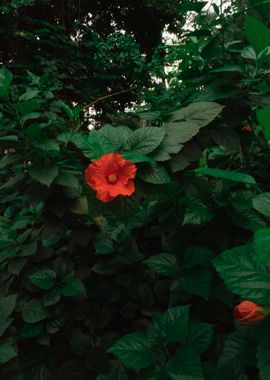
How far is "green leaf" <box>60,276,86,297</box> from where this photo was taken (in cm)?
93

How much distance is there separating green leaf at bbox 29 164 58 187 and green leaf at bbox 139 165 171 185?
8.6 inches

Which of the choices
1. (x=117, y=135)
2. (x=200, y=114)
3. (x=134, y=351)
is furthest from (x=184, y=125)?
(x=134, y=351)

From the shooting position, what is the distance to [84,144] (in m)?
0.86

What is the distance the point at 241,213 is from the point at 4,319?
647mm

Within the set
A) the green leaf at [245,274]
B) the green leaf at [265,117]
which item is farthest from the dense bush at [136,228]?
the green leaf at [265,117]

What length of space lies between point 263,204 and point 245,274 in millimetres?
115

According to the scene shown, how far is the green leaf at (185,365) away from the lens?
0.61m

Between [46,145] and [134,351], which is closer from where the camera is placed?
[134,351]

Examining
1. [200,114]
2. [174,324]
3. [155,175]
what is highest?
[200,114]

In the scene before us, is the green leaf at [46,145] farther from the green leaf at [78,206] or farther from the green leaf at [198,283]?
the green leaf at [198,283]

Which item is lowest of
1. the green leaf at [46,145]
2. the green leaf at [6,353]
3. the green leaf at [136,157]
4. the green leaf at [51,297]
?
the green leaf at [51,297]

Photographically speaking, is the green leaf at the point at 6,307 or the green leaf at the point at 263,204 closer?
the green leaf at the point at 263,204

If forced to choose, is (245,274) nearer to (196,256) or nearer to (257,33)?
(196,256)

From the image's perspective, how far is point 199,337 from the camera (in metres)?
0.72
